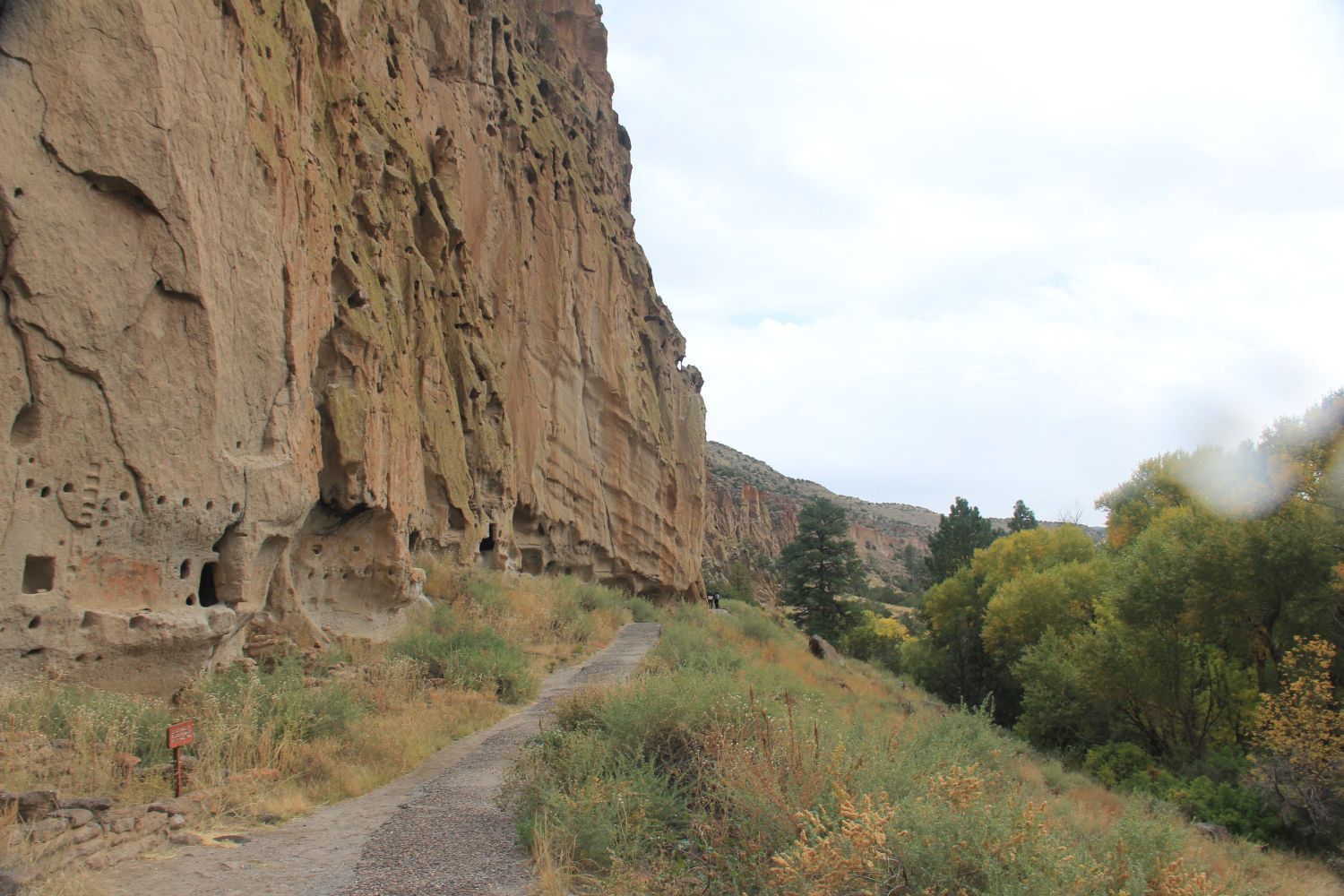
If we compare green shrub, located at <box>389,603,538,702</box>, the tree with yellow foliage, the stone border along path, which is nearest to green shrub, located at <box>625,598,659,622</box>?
green shrub, located at <box>389,603,538,702</box>

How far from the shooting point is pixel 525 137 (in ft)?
76.0

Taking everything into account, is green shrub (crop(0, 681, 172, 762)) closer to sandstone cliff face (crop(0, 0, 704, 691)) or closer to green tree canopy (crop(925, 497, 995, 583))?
sandstone cliff face (crop(0, 0, 704, 691))

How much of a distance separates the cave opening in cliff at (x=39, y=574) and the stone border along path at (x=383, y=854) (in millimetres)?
3062

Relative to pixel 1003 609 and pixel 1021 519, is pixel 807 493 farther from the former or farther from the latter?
pixel 1003 609

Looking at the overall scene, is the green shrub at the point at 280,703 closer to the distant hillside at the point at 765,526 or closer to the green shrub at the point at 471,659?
the green shrub at the point at 471,659

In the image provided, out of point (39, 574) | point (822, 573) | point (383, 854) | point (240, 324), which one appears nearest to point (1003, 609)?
point (822, 573)

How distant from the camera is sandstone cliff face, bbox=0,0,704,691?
22.5 feet

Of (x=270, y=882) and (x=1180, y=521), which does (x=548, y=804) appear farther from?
(x=1180, y=521)

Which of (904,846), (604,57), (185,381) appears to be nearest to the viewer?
(904,846)

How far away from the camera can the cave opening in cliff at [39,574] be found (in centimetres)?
667

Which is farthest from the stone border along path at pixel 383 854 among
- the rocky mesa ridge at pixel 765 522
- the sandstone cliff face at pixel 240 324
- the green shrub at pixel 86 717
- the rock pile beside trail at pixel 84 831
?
the rocky mesa ridge at pixel 765 522

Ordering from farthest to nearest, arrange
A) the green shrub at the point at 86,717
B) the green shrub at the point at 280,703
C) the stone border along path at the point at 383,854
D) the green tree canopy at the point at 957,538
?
the green tree canopy at the point at 957,538
the green shrub at the point at 280,703
the green shrub at the point at 86,717
the stone border along path at the point at 383,854

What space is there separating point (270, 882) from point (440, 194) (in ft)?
48.8

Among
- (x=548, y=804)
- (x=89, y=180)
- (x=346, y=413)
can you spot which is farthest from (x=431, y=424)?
(x=548, y=804)
